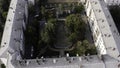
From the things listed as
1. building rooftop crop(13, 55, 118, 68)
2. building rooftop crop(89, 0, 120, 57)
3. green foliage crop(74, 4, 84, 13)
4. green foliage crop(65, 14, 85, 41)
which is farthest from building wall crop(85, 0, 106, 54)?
building rooftop crop(13, 55, 118, 68)

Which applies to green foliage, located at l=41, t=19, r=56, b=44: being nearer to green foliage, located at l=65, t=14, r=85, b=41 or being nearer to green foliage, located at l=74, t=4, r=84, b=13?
green foliage, located at l=65, t=14, r=85, b=41

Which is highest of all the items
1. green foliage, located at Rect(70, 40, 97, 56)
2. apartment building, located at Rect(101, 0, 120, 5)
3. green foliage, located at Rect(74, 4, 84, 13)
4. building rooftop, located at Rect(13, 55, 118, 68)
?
apartment building, located at Rect(101, 0, 120, 5)

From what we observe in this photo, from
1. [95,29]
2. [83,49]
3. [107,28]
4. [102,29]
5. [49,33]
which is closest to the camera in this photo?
[83,49]

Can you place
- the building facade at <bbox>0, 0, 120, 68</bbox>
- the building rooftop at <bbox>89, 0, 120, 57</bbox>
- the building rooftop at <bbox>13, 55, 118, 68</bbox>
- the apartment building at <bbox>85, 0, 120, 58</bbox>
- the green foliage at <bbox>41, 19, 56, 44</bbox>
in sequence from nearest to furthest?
the building rooftop at <bbox>13, 55, 118, 68</bbox> → the building facade at <bbox>0, 0, 120, 68</bbox> → the building rooftop at <bbox>89, 0, 120, 57</bbox> → the apartment building at <bbox>85, 0, 120, 58</bbox> → the green foliage at <bbox>41, 19, 56, 44</bbox>

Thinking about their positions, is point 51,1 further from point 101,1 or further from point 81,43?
point 81,43

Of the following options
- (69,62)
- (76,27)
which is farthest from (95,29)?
(69,62)

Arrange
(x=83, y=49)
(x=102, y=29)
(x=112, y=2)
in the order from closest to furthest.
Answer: (x=83, y=49) → (x=102, y=29) → (x=112, y=2)

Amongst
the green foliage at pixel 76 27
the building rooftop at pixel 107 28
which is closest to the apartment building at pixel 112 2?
the building rooftop at pixel 107 28

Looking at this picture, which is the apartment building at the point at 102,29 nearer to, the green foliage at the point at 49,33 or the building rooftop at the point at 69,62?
the building rooftop at the point at 69,62

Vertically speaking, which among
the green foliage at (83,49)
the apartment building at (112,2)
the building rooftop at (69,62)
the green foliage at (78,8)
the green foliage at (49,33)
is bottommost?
Answer: the building rooftop at (69,62)

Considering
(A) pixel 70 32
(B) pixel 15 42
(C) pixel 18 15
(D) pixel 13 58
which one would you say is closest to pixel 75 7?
(A) pixel 70 32

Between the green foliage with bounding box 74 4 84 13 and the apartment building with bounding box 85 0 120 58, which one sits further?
the green foliage with bounding box 74 4 84 13

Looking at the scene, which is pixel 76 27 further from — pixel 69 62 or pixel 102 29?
pixel 69 62
